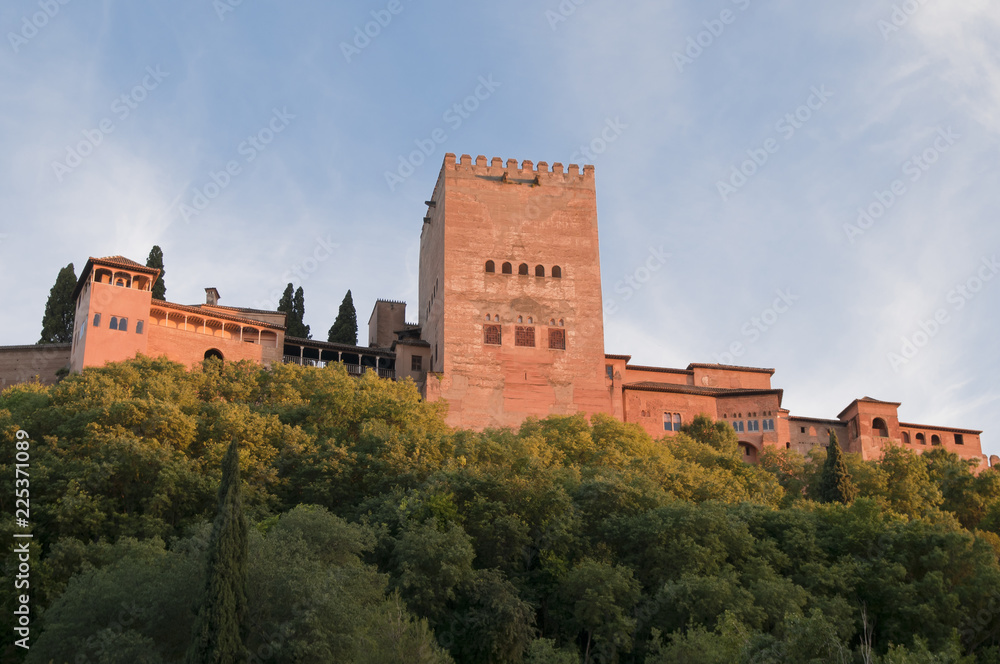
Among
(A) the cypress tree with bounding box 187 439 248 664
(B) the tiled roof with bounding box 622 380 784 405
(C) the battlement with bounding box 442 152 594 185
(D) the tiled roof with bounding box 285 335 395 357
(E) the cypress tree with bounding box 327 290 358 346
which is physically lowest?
(A) the cypress tree with bounding box 187 439 248 664

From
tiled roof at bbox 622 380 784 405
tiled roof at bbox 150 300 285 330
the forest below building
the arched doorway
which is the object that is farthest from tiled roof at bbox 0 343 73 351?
the arched doorway

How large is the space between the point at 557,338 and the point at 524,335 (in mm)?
1755

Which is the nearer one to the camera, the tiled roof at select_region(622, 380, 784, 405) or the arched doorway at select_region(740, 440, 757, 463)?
the arched doorway at select_region(740, 440, 757, 463)

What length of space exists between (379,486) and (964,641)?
1841cm

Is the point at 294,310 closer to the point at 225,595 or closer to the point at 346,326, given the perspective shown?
the point at 346,326

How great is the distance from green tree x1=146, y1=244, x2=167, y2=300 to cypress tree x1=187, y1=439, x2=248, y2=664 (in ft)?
106

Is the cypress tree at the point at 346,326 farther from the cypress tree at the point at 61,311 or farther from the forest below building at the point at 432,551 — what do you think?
the forest below building at the point at 432,551

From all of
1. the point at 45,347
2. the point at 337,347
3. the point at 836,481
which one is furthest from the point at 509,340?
the point at 45,347

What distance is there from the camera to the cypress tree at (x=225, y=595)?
22.1 m

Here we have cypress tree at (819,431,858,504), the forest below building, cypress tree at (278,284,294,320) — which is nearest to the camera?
the forest below building

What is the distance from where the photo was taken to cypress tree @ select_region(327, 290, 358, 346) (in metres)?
62.4

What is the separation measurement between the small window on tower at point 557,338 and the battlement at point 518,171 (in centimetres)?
916

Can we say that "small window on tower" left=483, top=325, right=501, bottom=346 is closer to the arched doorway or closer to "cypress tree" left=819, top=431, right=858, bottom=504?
the arched doorway

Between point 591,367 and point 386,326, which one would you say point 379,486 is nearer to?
point 591,367
